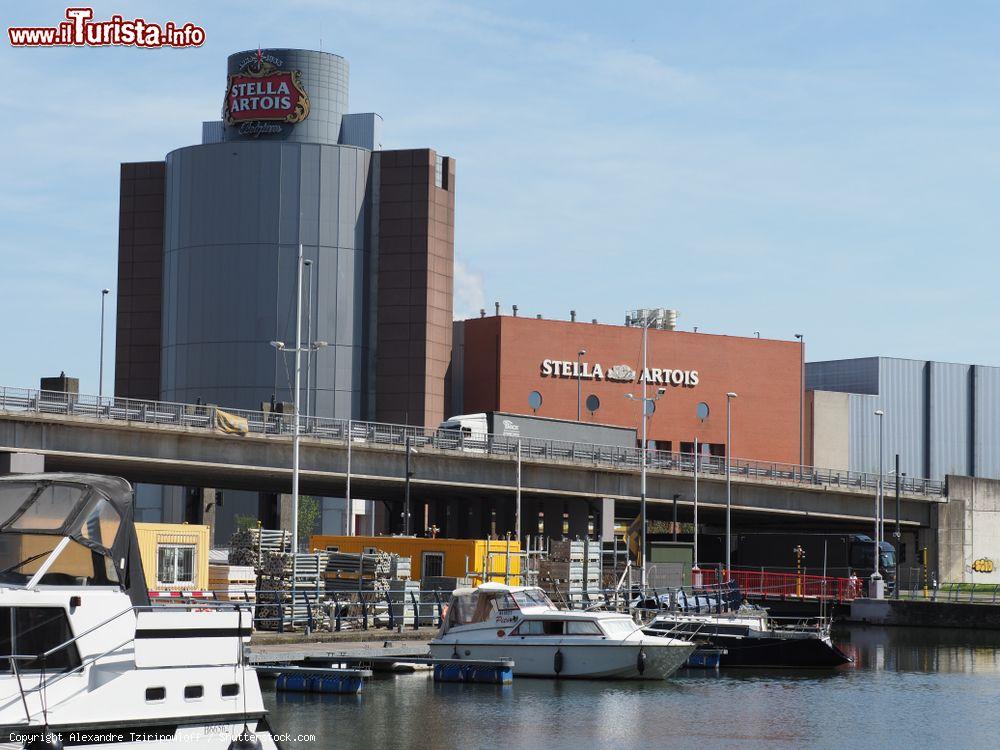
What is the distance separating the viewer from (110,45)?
178 ft

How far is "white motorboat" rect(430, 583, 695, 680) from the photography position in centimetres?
4131

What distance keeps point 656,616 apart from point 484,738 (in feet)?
66.9

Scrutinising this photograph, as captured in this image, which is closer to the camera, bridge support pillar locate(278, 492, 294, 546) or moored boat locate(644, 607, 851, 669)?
moored boat locate(644, 607, 851, 669)

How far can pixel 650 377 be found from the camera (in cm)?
12519

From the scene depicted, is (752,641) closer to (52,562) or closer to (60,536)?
(60,536)

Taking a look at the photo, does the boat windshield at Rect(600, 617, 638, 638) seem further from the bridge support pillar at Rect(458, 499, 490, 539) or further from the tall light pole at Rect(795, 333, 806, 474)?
the tall light pole at Rect(795, 333, 806, 474)

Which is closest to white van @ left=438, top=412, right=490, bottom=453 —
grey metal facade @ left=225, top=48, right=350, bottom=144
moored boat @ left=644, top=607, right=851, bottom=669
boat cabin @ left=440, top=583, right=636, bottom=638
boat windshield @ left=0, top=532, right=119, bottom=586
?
moored boat @ left=644, top=607, right=851, bottom=669

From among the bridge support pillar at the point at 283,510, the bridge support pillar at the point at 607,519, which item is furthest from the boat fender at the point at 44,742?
the bridge support pillar at the point at 283,510

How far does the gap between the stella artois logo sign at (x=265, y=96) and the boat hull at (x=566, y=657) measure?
86.1 m

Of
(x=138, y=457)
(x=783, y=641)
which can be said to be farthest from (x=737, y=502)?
(x=783, y=641)

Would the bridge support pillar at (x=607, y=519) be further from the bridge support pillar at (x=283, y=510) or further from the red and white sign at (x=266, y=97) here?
the red and white sign at (x=266, y=97)

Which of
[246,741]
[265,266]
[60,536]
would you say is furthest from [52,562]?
[265,266]

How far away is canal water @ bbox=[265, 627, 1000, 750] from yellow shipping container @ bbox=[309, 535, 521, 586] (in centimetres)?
1036

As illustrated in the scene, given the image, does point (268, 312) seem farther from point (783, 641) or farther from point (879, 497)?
point (783, 641)
